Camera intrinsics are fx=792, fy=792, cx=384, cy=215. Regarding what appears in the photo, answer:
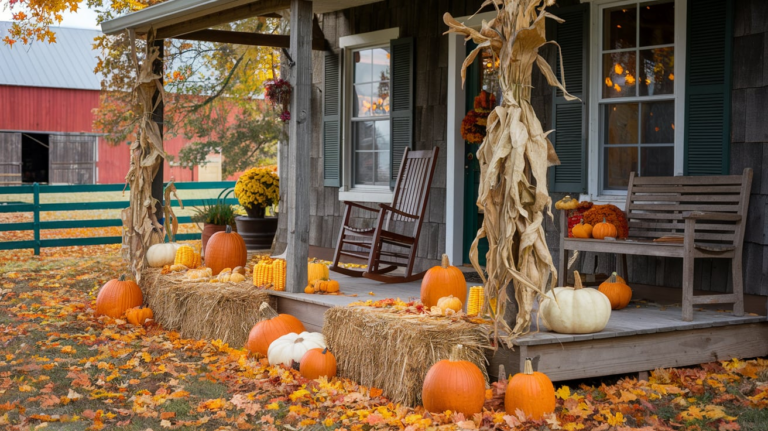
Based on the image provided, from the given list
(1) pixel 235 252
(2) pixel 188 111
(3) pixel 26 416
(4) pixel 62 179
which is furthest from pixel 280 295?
(4) pixel 62 179

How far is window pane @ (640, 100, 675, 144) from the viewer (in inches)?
206

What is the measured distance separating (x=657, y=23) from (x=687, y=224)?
5.30 ft

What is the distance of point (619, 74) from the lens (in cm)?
552

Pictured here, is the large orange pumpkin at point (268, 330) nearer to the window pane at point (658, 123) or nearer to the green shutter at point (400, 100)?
the green shutter at point (400, 100)

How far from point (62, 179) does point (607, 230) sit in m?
18.8

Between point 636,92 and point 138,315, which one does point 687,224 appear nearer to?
point 636,92

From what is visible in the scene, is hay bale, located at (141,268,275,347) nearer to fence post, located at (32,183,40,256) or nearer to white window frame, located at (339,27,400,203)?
white window frame, located at (339,27,400,203)

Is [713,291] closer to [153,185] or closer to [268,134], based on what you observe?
[153,185]

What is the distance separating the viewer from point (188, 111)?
12.6 meters

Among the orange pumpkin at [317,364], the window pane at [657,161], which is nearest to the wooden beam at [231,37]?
the window pane at [657,161]

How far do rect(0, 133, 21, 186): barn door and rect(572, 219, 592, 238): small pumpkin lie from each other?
17941 mm

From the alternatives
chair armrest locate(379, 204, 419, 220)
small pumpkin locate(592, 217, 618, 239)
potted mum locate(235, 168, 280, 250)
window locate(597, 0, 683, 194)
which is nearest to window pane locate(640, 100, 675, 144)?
window locate(597, 0, 683, 194)

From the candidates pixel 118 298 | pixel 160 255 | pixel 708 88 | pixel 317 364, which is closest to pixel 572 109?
pixel 708 88

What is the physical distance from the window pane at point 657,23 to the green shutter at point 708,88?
0.18 metres
